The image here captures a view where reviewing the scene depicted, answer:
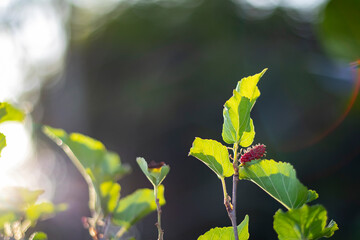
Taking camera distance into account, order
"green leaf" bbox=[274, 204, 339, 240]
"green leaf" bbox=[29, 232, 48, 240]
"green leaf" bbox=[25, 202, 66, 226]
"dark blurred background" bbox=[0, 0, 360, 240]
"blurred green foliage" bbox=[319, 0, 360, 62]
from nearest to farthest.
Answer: "green leaf" bbox=[274, 204, 339, 240] → "green leaf" bbox=[29, 232, 48, 240] → "green leaf" bbox=[25, 202, 66, 226] → "blurred green foliage" bbox=[319, 0, 360, 62] → "dark blurred background" bbox=[0, 0, 360, 240]

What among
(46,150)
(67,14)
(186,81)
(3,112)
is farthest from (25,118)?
(67,14)

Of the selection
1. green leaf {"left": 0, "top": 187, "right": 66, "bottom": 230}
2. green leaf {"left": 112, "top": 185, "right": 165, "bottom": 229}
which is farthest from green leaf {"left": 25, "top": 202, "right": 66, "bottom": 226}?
green leaf {"left": 112, "top": 185, "right": 165, "bottom": 229}

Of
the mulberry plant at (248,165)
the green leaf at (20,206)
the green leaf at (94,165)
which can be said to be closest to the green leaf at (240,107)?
the mulberry plant at (248,165)

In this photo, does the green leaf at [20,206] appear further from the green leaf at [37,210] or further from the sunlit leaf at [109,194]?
the sunlit leaf at [109,194]

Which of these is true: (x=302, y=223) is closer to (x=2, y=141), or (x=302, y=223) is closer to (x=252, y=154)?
(x=252, y=154)

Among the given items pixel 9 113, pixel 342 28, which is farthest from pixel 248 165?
pixel 342 28

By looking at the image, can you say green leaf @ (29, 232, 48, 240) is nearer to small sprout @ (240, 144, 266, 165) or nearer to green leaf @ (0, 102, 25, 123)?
green leaf @ (0, 102, 25, 123)
